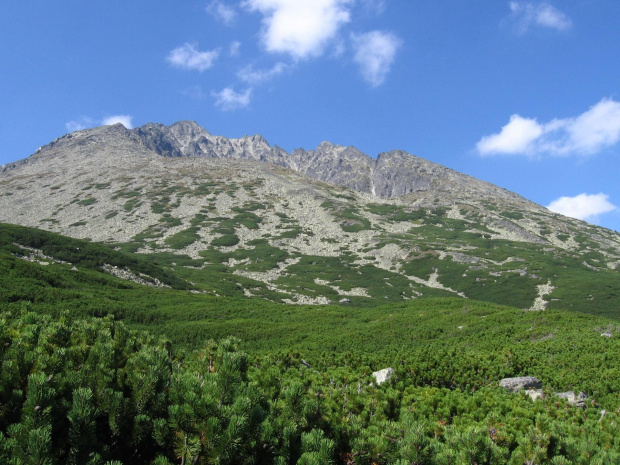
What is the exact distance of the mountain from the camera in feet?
229

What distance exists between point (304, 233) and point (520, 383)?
3795 inches

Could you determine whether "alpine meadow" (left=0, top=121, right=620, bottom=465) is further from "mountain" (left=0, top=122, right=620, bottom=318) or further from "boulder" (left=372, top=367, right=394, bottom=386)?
"mountain" (left=0, top=122, right=620, bottom=318)

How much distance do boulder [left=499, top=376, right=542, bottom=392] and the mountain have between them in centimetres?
4825

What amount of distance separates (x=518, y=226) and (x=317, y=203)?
67457 mm

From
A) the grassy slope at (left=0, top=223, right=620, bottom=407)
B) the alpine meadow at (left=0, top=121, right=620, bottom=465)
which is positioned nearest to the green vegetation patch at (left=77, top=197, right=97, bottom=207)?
the alpine meadow at (left=0, top=121, right=620, bottom=465)

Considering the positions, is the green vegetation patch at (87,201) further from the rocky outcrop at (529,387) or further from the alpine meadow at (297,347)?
the rocky outcrop at (529,387)

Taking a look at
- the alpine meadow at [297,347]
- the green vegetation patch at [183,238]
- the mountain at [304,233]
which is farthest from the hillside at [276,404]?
the green vegetation patch at [183,238]

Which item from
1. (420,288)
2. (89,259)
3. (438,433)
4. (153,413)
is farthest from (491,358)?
(420,288)

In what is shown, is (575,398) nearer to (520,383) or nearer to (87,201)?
(520,383)

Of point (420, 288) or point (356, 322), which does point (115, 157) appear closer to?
point (420, 288)

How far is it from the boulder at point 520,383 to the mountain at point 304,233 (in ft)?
158

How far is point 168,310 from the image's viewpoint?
33.6m

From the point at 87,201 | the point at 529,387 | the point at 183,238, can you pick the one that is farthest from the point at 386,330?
the point at 87,201

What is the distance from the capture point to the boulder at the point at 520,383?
12281 mm
